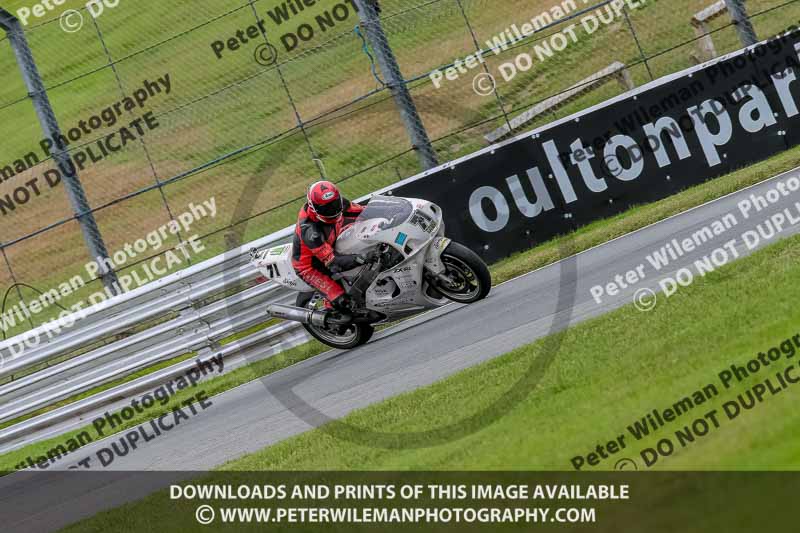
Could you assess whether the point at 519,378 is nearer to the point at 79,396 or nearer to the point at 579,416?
the point at 579,416

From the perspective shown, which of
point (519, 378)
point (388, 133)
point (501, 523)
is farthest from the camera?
point (388, 133)

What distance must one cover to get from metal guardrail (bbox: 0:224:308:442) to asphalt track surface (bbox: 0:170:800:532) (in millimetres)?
949

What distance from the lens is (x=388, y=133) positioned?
712 inches

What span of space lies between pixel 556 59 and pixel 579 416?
557 inches

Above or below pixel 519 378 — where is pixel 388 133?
above

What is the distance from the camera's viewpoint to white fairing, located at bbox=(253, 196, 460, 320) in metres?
10.3

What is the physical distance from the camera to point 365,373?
10195mm

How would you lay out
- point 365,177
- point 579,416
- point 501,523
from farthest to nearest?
1. point 365,177
2. point 579,416
3. point 501,523

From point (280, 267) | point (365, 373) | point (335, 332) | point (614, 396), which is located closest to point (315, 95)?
point (280, 267)

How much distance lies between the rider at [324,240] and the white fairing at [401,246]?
0.11 m

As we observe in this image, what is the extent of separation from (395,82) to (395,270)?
140 inches

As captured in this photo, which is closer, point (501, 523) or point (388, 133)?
point (501, 523)

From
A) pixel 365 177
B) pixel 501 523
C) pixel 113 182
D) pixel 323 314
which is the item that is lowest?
pixel 501 523

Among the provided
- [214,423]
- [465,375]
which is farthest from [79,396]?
[465,375]
